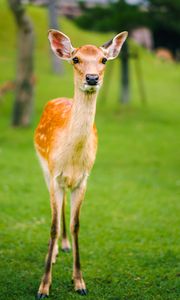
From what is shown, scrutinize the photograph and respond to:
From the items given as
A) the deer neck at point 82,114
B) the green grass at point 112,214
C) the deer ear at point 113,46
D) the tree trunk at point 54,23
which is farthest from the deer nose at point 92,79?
the tree trunk at point 54,23

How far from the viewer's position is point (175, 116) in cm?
1741

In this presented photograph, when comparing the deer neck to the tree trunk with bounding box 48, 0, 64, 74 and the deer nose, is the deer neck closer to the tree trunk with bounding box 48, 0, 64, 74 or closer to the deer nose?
the deer nose

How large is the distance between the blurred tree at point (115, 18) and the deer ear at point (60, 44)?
1150 cm

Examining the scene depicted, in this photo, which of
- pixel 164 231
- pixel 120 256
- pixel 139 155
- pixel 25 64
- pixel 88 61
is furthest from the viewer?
pixel 25 64

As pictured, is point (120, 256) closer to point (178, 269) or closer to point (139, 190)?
point (178, 269)

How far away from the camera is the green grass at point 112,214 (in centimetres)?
525

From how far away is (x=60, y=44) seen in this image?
5.05m

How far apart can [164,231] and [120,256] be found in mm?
1133

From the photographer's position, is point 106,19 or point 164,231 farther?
point 106,19

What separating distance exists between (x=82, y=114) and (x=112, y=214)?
126 inches

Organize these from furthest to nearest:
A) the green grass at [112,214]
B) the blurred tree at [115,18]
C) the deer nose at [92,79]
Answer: the blurred tree at [115,18] < the green grass at [112,214] < the deer nose at [92,79]

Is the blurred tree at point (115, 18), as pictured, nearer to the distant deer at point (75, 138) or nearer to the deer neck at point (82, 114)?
the distant deer at point (75, 138)

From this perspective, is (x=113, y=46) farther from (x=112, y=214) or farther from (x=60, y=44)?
(x=112, y=214)

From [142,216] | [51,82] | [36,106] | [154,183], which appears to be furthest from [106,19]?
[142,216]
